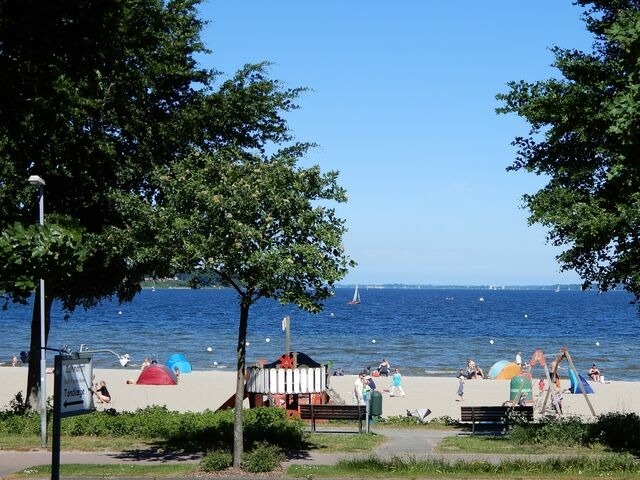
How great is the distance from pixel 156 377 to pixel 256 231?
30.0m

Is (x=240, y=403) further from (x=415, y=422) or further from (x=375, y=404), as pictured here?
(x=415, y=422)

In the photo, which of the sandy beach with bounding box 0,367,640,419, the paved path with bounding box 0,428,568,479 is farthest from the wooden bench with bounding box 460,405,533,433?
the sandy beach with bounding box 0,367,640,419

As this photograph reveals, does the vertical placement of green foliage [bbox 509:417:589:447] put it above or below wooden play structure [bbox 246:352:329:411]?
below

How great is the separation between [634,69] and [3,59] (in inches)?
379

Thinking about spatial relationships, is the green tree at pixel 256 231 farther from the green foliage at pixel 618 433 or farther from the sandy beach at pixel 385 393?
the sandy beach at pixel 385 393

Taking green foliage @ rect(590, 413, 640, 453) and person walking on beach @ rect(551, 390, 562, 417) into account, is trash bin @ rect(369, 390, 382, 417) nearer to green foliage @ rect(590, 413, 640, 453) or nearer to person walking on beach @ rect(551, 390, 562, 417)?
green foliage @ rect(590, 413, 640, 453)

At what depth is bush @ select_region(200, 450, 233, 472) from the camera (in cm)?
1741

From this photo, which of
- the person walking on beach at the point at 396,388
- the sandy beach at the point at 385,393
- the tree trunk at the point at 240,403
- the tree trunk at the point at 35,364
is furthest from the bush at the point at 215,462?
the person walking on beach at the point at 396,388

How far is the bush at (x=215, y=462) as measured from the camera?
1741cm

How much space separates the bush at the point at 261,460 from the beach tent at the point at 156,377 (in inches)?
1097

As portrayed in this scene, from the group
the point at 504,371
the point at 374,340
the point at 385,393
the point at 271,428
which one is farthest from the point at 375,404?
the point at 374,340

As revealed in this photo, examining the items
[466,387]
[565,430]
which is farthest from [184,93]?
[466,387]

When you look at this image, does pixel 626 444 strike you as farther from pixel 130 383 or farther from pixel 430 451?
pixel 130 383

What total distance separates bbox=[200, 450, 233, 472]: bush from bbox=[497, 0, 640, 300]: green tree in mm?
8513
